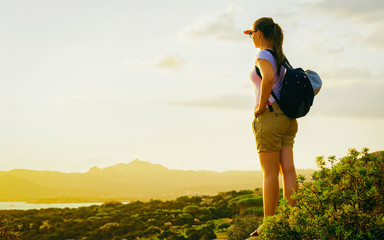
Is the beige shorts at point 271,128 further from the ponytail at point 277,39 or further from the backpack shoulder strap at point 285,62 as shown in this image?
the ponytail at point 277,39

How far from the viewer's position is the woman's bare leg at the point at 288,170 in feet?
15.0

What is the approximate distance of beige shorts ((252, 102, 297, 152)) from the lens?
171 inches

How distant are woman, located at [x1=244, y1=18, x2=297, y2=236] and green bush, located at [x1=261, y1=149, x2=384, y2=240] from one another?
47cm

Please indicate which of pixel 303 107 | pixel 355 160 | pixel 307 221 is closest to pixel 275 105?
pixel 303 107

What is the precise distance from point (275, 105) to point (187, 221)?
10319 millimetres

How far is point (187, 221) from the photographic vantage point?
1391cm

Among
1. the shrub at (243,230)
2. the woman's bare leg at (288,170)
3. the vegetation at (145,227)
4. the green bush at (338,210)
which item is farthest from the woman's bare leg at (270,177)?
the vegetation at (145,227)

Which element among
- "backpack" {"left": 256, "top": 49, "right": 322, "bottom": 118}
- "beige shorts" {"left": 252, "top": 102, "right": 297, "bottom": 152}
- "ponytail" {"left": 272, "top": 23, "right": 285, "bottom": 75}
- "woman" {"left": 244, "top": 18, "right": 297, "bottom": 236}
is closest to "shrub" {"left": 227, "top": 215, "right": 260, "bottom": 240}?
"woman" {"left": 244, "top": 18, "right": 297, "bottom": 236}

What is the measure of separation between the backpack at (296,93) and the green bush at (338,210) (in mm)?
750

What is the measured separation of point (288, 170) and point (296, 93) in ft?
3.05

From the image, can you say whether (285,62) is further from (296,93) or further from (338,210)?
(338,210)

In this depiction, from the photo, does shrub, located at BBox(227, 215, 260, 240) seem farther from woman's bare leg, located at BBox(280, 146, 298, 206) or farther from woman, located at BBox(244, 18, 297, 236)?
woman, located at BBox(244, 18, 297, 236)

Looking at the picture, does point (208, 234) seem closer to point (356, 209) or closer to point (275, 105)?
point (275, 105)

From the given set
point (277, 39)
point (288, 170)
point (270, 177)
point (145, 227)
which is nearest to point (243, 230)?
point (288, 170)
